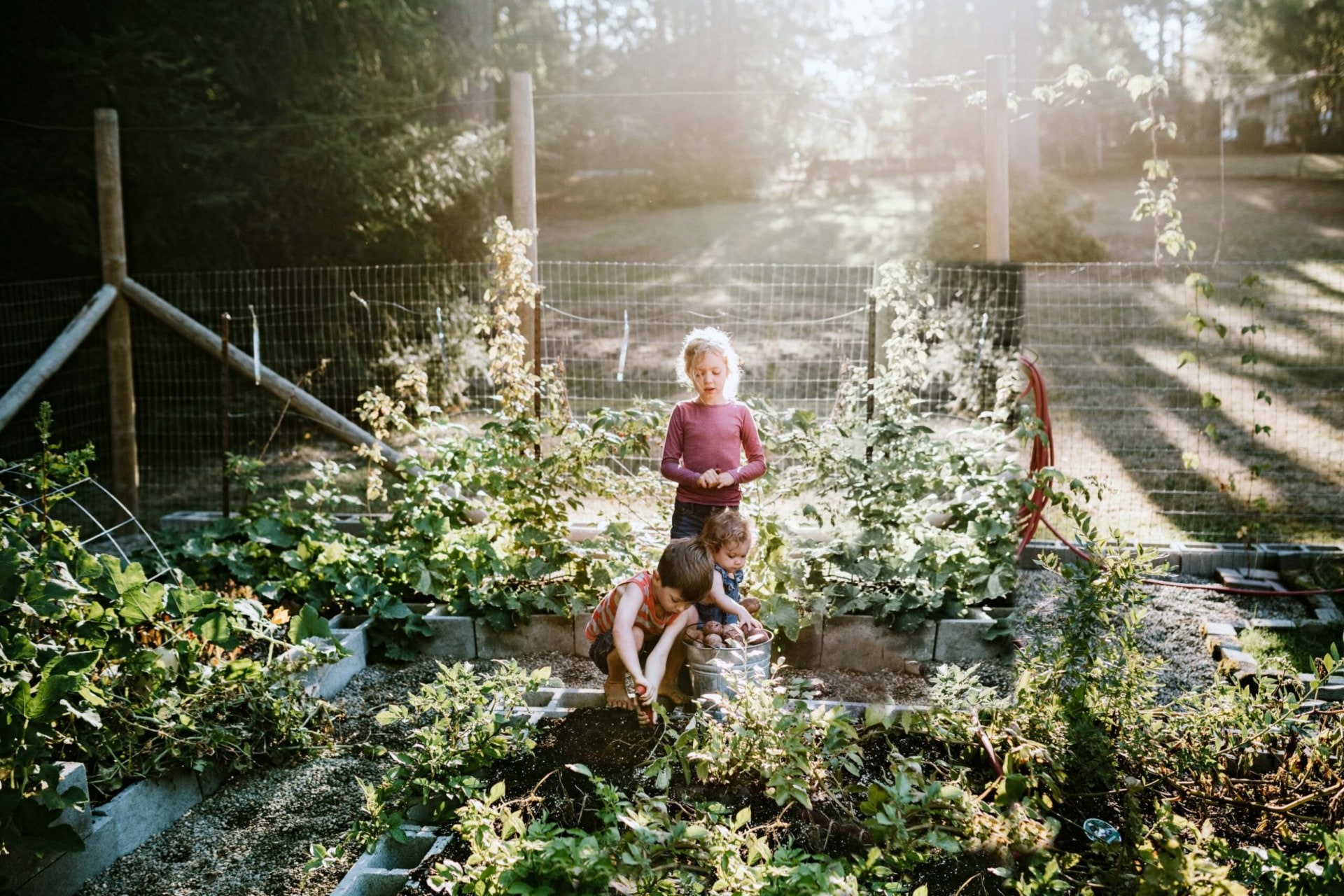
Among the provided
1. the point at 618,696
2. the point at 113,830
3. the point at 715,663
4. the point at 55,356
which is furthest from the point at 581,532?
the point at 55,356

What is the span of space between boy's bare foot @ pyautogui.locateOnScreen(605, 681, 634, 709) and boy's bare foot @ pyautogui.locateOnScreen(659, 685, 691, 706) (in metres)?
0.14

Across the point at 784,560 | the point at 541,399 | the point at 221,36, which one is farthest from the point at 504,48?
the point at 784,560

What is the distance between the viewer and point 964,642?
Result: 170 inches

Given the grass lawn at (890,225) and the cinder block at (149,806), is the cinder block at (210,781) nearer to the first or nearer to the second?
the cinder block at (149,806)

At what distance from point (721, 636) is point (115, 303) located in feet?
15.1

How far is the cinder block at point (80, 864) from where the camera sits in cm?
275

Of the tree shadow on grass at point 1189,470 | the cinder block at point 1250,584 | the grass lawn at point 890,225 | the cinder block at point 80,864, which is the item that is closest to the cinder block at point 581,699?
the cinder block at point 80,864

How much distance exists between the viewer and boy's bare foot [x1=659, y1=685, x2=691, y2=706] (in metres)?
3.67

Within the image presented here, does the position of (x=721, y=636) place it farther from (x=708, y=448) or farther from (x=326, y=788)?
(x=326, y=788)

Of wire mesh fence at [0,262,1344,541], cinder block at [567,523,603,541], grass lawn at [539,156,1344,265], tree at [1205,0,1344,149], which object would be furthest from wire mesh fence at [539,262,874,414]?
tree at [1205,0,1344,149]

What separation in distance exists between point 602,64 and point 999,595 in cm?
1957

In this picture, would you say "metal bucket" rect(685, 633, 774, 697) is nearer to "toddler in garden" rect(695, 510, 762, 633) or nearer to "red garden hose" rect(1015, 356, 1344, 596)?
"toddler in garden" rect(695, 510, 762, 633)

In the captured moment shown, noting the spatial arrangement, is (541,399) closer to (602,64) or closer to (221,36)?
(221,36)

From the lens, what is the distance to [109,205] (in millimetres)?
6219
